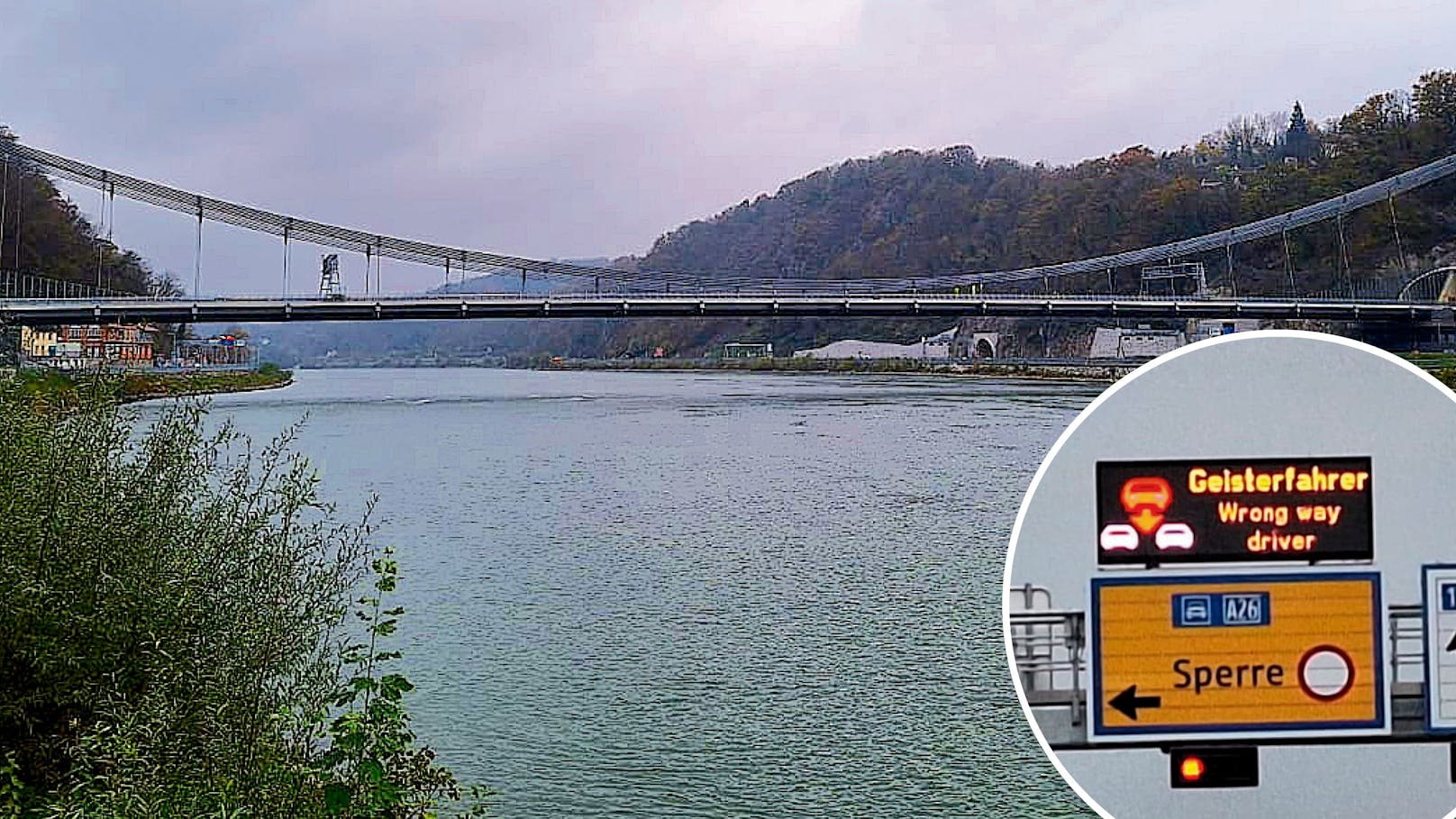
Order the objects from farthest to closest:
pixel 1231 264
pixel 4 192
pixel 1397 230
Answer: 1. pixel 4 192
2. pixel 1231 264
3. pixel 1397 230

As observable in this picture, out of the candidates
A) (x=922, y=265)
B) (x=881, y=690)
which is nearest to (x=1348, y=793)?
(x=881, y=690)

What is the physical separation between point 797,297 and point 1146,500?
31.8m

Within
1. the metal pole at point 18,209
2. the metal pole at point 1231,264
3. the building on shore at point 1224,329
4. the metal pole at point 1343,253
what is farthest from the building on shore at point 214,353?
the building on shore at point 1224,329

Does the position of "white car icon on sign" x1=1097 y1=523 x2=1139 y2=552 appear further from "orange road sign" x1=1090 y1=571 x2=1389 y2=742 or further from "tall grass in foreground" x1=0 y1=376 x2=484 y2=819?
"tall grass in foreground" x1=0 y1=376 x2=484 y2=819

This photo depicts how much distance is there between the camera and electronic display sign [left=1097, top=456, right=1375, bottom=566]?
3.43ft

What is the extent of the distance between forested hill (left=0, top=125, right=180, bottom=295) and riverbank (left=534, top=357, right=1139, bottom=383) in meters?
23.1

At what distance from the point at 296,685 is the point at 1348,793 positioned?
11.0ft

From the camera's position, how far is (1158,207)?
128 ft

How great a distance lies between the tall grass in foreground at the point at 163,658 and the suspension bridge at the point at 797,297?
16.4 m

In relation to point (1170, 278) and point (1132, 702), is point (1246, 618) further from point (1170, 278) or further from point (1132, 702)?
point (1170, 278)

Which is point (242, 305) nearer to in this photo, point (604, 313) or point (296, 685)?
point (604, 313)

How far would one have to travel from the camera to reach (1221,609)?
3.43 feet

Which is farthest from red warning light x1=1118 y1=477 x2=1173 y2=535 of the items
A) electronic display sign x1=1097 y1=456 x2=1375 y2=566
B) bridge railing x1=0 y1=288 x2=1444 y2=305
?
bridge railing x1=0 y1=288 x2=1444 y2=305

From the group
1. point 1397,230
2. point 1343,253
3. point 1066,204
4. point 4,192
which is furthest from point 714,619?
point 1066,204
